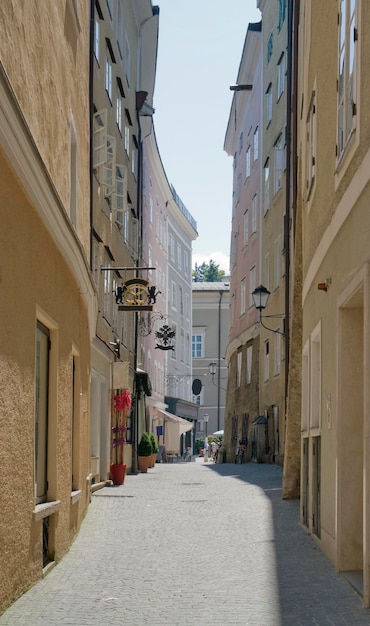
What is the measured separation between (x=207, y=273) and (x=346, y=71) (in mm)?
96075

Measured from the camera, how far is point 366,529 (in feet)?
24.4

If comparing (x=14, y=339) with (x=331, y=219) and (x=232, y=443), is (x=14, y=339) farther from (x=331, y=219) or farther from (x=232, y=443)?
(x=232, y=443)

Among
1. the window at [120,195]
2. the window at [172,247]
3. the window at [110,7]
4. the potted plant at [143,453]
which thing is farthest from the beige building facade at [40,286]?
the window at [172,247]

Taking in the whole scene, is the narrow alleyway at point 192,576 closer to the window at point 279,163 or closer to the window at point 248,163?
the window at point 279,163

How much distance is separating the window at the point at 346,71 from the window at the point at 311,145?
10.4 feet

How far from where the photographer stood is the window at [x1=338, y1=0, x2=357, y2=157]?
8742mm

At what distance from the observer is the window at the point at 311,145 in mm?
13164

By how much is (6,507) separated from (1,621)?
2.44 ft

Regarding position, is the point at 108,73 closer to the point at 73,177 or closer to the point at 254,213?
the point at 73,177

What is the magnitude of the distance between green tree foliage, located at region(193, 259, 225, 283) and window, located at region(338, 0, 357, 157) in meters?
94.0

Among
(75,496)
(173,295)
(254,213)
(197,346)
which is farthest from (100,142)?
(197,346)

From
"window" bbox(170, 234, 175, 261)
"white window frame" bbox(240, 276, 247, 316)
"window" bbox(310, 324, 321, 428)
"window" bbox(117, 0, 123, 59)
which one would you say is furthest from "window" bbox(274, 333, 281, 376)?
"window" bbox(170, 234, 175, 261)

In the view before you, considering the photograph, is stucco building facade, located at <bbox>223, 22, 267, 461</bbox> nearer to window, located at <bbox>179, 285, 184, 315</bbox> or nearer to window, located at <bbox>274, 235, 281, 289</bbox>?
window, located at <bbox>274, 235, 281, 289</bbox>

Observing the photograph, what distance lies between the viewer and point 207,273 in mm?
105438
